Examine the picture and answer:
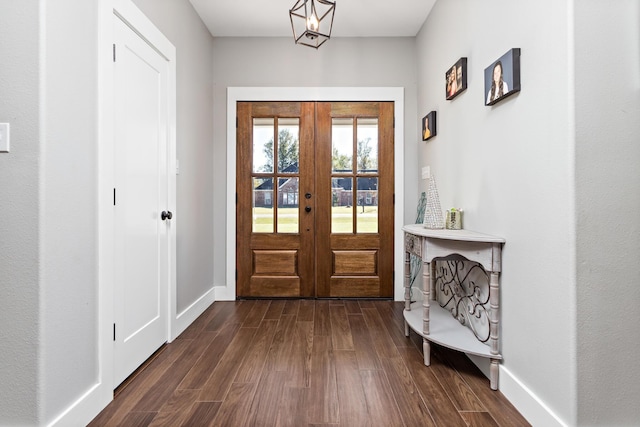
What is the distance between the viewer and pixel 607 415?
52.7 inches

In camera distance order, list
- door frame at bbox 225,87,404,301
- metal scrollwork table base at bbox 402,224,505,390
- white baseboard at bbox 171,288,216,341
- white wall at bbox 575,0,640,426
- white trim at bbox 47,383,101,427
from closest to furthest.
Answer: white wall at bbox 575,0,640,426
white trim at bbox 47,383,101,427
metal scrollwork table base at bbox 402,224,505,390
white baseboard at bbox 171,288,216,341
door frame at bbox 225,87,404,301

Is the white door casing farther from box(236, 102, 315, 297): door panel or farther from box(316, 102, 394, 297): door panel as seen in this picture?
box(316, 102, 394, 297): door panel

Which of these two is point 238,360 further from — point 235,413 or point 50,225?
point 50,225

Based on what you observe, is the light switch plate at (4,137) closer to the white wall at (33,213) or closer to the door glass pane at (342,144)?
the white wall at (33,213)

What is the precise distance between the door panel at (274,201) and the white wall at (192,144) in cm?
33

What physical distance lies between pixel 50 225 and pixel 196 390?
108 centimetres

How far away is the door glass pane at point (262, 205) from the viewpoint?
3.57 m

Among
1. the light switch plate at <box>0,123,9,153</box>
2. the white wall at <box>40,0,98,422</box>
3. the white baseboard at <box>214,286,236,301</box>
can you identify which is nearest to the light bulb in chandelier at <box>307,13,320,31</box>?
the white wall at <box>40,0,98,422</box>

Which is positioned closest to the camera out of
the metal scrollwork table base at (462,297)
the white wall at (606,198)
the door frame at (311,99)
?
the white wall at (606,198)

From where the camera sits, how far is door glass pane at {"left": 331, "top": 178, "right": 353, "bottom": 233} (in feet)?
11.7

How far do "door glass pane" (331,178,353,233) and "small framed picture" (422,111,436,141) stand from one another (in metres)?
0.86

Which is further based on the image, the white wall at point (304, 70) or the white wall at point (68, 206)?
the white wall at point (304, 70)

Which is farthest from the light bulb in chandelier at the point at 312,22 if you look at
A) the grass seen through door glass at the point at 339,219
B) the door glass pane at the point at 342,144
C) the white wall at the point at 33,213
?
the grass seen through door glass at the point at 339,219

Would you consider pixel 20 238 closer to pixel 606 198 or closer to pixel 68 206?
pixel 68 206
